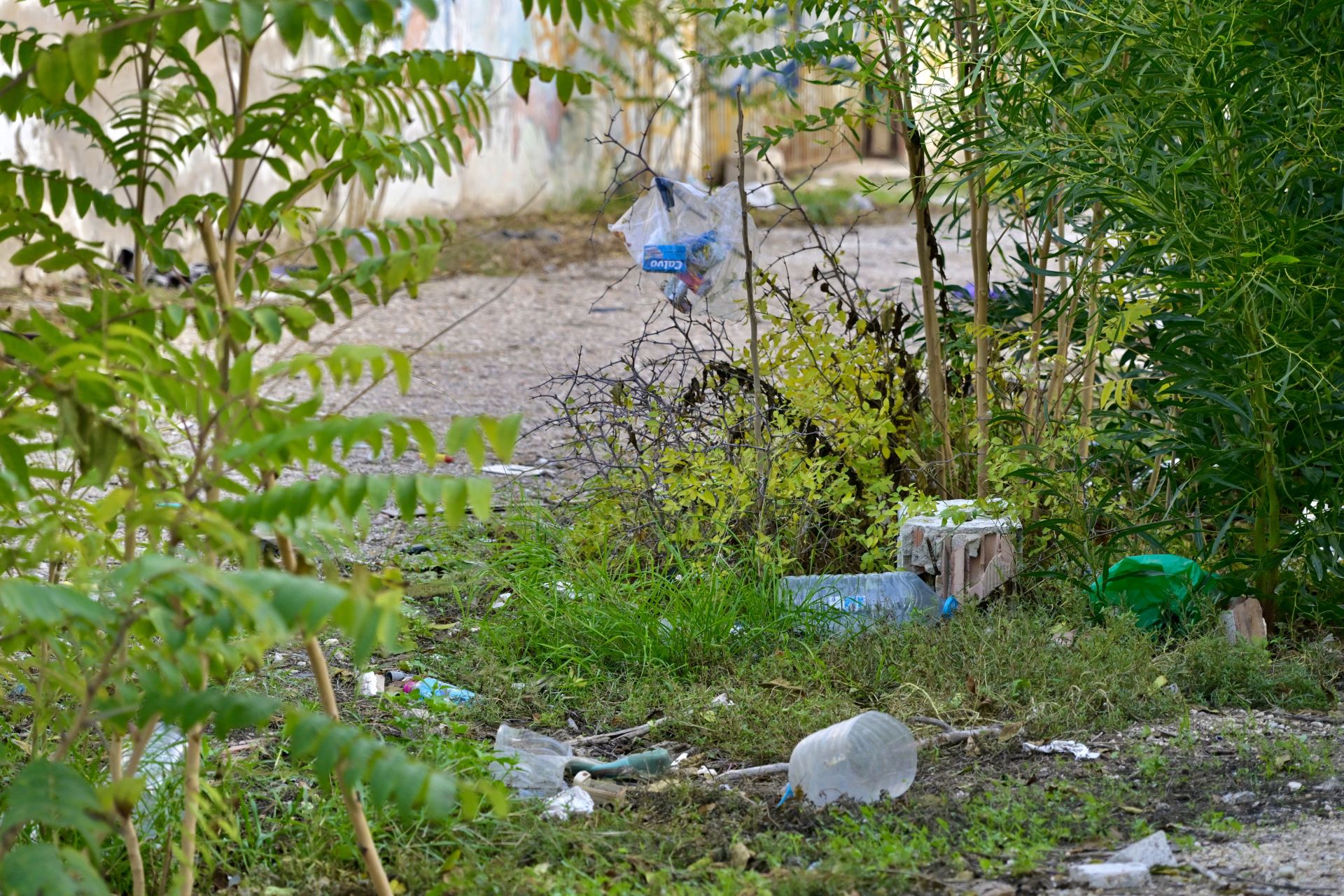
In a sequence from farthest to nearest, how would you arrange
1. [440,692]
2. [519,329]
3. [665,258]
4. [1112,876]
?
[519,329]
[665,258]
[440,692]
[1112,876]

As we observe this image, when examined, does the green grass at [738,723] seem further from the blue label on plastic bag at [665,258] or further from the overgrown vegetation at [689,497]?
the blue label on plastic bag at [665,258]

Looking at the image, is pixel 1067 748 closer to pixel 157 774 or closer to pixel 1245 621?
pixel 1245 621

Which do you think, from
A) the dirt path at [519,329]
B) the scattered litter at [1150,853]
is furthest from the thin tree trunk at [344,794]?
the dirt path at [519,329]

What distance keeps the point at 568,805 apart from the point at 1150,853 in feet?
3.22

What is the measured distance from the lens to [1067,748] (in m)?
2.54

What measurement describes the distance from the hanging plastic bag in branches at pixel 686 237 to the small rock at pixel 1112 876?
78.4 inches

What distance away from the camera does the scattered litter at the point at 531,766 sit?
2408 millimetres

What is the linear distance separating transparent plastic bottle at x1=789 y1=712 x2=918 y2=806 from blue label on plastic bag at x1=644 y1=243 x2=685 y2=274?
1696 millimetres

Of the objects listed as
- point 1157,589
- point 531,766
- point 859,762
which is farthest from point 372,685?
point 1157,589

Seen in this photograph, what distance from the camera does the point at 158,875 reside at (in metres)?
2.02

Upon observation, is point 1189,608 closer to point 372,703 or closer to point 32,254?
point 372,703

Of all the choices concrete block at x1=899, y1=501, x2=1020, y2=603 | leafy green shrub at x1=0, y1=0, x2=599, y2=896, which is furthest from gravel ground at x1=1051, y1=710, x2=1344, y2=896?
leafy green shrub at x1=0, y1=0, x2=599, y2=896

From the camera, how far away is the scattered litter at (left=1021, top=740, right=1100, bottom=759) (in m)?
2.51

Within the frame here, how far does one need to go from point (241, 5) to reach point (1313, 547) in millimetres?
2535
